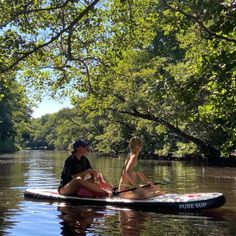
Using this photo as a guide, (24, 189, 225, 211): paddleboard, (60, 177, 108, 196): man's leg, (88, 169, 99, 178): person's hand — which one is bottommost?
(24, 189, 225, 211): paddleboard

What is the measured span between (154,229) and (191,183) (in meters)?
9.24

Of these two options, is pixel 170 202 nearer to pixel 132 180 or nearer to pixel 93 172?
pixel 132 180

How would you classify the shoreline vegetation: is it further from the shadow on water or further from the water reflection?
the water reflection

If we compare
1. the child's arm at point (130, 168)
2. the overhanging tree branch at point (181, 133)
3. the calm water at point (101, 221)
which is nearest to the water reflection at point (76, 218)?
the calm water at point (101, 221)

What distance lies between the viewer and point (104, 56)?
14195 millimetres

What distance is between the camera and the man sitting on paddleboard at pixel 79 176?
36.6 ft

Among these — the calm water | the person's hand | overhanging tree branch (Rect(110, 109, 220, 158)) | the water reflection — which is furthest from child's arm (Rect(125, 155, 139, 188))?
overhanging tree branch (Rect(110, 109, 220, 158))

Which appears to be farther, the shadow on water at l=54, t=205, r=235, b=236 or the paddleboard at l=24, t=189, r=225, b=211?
the paddleboard at l=24, t=189, r=225, b=211

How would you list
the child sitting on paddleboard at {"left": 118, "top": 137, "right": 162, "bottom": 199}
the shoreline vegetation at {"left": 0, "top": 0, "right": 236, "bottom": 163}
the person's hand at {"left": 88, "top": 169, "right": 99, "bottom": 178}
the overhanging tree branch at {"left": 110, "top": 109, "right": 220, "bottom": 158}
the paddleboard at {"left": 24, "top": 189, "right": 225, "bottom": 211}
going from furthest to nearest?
the overhanging tree branch at {"left": 110, "top": 109, "right": 220, "bottom": 158}, the person's hand at {"left": 88, "top": 169, "right": 99, "bottom": 178}, the child sitting on paddleboard at {"left": 118, "top": 137, "right": 162, "bottom": 199}, the paddleboard at {"left": 24, "top": 189, "right": 225, "bottom": 211}, the shoreline vegetation at {"left": 0, "top": 0, "right": 236, "bottom": 163}

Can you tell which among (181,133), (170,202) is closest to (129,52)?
(170,202)

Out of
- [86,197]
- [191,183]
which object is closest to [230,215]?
[86,197]

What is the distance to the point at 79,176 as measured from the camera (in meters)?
11.2

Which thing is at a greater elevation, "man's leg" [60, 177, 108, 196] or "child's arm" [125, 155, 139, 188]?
"child's arm" [125, 155, 139, 188]

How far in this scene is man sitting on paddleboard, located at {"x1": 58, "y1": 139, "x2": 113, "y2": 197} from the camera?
11.2m
